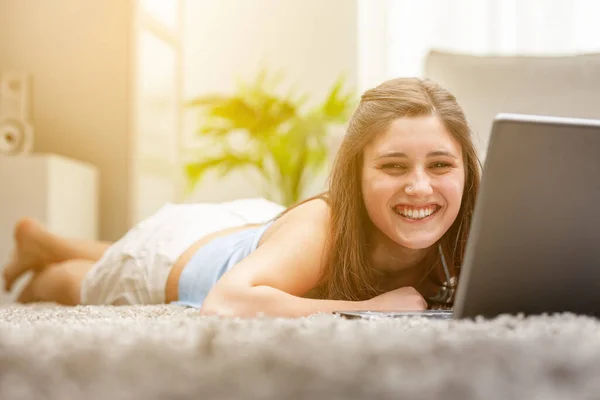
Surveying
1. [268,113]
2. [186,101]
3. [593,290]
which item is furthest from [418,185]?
[186,101]

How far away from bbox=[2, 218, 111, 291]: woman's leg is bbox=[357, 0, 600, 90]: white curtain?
84.1 inches

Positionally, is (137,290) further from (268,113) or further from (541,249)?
(268,113)

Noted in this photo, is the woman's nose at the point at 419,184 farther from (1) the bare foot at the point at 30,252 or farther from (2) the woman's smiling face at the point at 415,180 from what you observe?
(1) the bare foot at the point at 30,252

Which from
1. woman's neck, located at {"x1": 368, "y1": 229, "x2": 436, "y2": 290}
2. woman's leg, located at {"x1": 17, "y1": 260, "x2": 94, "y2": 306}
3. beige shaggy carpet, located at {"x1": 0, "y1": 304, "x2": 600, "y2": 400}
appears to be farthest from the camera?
woman's leg, located at {"x1": 17, "y1": 260, "x2": 94, "y2": 306}

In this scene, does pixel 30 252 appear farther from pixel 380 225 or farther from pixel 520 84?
pixel 520 84

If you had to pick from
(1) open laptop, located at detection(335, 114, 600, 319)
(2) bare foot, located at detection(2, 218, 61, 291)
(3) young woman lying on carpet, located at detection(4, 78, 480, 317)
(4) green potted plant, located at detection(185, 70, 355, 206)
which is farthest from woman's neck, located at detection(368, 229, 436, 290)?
(4) green potted plant, located at detection(185, 70, 355, 206)

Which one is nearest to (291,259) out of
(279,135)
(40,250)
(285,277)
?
(285,277)

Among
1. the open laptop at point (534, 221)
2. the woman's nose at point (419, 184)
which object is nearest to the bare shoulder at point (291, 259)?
the woman's nose at point (419, 184)

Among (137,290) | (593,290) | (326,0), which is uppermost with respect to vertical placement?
(326,0)

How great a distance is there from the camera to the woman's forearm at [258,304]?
112cm

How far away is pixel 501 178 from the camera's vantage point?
2.30ft

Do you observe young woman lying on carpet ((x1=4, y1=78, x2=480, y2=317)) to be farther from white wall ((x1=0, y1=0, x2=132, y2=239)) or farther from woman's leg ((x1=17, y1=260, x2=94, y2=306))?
white wall ((x1=0, y1=0, x2=132, y2=239))

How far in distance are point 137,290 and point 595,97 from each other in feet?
4.42

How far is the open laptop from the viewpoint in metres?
0.69
